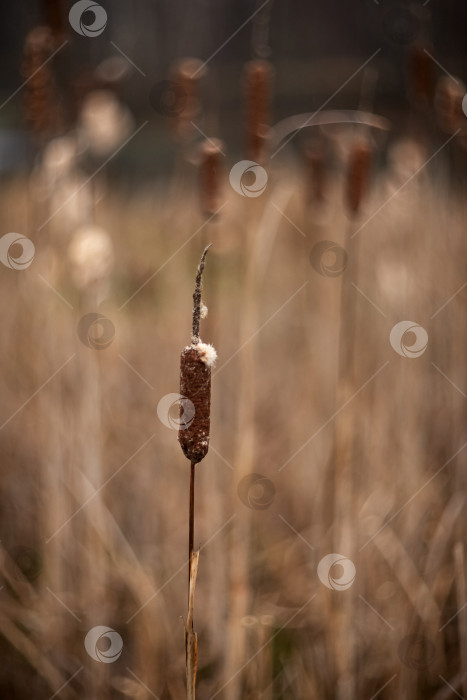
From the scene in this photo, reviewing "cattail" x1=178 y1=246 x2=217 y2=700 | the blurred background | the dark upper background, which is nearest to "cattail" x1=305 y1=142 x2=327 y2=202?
the blurred background

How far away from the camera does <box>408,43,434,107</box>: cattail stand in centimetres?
80

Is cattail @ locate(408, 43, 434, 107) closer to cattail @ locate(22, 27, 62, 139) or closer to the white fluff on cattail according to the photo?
cattail @ locate(22, 27, 62, 139)

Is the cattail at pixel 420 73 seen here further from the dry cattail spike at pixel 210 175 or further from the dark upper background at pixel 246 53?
the dark upper background at pixel 246 53

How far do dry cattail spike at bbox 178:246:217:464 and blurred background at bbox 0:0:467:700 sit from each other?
0.11 meters

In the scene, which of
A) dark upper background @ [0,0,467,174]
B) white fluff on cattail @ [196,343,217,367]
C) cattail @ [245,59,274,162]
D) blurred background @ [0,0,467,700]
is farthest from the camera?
dark upper background @ [0,0,467,174]

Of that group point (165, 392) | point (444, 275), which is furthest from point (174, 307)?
point (444, 275)

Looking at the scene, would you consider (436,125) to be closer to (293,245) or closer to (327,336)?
(327,336)

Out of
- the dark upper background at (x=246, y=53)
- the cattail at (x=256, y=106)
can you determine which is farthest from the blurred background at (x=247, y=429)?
the dark upper background at (x=246, y=53)

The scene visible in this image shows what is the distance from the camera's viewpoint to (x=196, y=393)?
0.35 metres

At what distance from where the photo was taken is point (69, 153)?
31.2 inches

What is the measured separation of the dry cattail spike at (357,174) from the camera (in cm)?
68

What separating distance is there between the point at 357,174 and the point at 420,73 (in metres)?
0.23

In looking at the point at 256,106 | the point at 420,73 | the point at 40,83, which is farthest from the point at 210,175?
the point at 420,73

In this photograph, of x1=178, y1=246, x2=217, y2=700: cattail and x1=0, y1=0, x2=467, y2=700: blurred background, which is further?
x1=0, y1=0, x2=467, y2=700: blurred background
